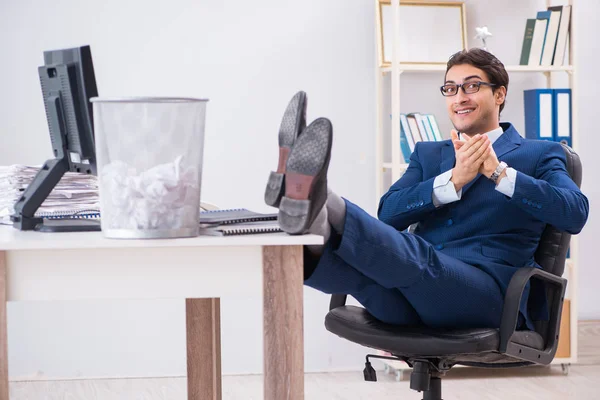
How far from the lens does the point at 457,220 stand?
2186 mm

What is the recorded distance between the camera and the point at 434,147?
2.38 metres

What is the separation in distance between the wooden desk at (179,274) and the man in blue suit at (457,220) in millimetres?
Result: 119

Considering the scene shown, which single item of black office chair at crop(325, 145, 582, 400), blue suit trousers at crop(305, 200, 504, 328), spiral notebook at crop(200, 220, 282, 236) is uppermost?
spiral notebook at crop(200, 220, 282, 236)

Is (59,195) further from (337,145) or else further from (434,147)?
(337,145)

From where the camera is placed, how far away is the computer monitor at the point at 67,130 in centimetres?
161

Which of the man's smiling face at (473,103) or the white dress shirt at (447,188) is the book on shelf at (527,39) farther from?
the white dress shirt at (447,188)

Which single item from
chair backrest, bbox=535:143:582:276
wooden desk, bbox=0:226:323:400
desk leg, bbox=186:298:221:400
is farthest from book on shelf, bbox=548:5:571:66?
wooden desk, bbox=0:226:323:400

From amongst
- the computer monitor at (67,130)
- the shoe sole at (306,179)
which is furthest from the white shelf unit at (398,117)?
the shoe sole at (306,179)

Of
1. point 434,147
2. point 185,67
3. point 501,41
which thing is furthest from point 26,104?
point 501,41

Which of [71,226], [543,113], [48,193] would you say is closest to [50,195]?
[48,193]

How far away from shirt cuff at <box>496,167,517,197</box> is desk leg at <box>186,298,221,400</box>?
0.79m

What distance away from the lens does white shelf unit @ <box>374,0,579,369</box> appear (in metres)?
3.34

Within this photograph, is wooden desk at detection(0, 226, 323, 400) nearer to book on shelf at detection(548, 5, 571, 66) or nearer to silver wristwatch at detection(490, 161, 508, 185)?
silver wristwatch at detection(490, 161, 508, 185)

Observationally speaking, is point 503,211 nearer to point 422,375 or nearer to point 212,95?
point 422,375
